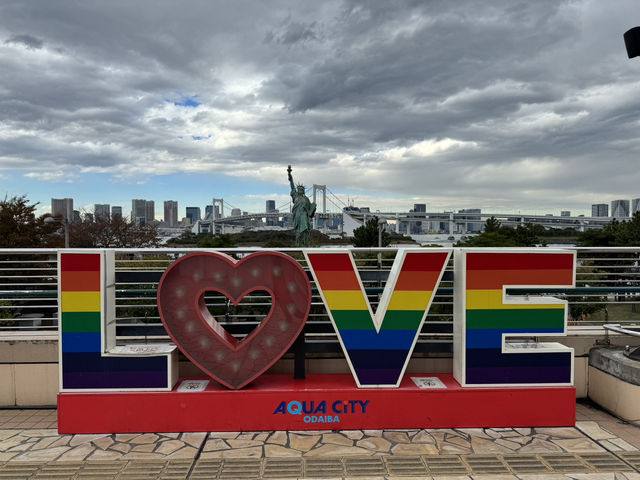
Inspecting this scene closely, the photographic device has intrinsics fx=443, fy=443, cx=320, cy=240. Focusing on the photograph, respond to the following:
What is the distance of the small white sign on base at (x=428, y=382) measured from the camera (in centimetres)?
555

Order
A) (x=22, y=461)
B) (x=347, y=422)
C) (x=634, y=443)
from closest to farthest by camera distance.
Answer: (x=22, y=461) < (x=634, y=443) < (x=347, y=422)

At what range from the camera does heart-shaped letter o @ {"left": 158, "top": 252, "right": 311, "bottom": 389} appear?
532cm

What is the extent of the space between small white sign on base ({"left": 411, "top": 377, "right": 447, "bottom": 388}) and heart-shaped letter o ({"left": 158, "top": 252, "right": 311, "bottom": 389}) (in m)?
1.70

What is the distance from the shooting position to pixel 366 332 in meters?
5.52

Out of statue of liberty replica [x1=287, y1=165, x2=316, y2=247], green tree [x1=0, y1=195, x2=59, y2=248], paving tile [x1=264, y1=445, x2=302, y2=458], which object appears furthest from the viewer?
statue of liberty replica [x1=287, y1=165, x2=316, y2=247]

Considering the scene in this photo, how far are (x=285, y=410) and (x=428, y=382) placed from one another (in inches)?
73.1

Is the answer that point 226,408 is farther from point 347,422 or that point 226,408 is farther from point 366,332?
point 366,332

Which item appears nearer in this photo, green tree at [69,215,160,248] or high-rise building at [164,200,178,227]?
green tree at [69,215,160,248]

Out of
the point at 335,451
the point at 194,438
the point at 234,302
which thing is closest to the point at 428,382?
the point at 335,451

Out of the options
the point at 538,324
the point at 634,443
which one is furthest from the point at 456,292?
the point at 634,443

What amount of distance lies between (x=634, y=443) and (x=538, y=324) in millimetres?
1629

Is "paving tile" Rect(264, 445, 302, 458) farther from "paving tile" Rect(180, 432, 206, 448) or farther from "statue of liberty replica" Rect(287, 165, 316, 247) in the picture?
"statue of liberty replica" Rect(287, 165, 316, 247)

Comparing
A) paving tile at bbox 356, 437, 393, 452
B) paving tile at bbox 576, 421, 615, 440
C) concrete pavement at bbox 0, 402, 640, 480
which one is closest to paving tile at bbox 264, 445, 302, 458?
concrete pavement at bbox 0, 402, 640, 480

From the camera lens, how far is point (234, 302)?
17.4 feet
